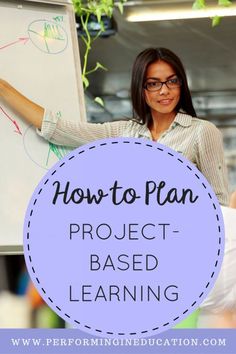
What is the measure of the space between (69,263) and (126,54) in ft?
11.9

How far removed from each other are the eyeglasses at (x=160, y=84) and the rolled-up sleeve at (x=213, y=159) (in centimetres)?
11

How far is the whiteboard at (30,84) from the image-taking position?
1.71 metres

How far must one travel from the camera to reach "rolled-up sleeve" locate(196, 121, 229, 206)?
1590 millimetres

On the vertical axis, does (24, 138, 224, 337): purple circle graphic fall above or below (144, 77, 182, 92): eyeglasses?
below

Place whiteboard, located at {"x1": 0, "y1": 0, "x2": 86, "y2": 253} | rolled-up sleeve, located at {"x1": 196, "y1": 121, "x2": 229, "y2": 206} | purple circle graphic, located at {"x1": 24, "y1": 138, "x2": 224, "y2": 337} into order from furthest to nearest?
whiteboard, located at {"x1": 0, "y1": 0, "x2": 86, "y2": 253} < rolled-up sleeve, located at {"x1": 196, "y1": 121, "x2": 229, "y2": 206} < purple circle graphic, located at {"x1": 24, "y1": 138, "x2": 224, "y2": 337}

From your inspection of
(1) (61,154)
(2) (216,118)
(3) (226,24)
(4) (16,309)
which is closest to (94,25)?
(3) (226,24)

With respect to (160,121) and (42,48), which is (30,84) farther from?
(160,121)

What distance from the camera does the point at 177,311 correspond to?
1.36m

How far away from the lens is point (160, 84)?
64.1 inches

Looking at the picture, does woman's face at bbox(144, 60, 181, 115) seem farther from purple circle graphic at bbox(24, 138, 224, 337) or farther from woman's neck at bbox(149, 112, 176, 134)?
purple circle graphic at bbox(24, 138, 224, 337)

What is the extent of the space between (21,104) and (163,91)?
0.36 m

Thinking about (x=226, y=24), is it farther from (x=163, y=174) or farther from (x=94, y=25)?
(x=163, y=174)

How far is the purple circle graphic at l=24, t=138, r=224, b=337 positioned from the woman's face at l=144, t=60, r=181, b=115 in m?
0.31

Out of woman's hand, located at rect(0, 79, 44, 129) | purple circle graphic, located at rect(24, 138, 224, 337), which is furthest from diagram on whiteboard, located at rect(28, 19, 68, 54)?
purple circle graphic, located at rect(24, 138, 224, 337)
